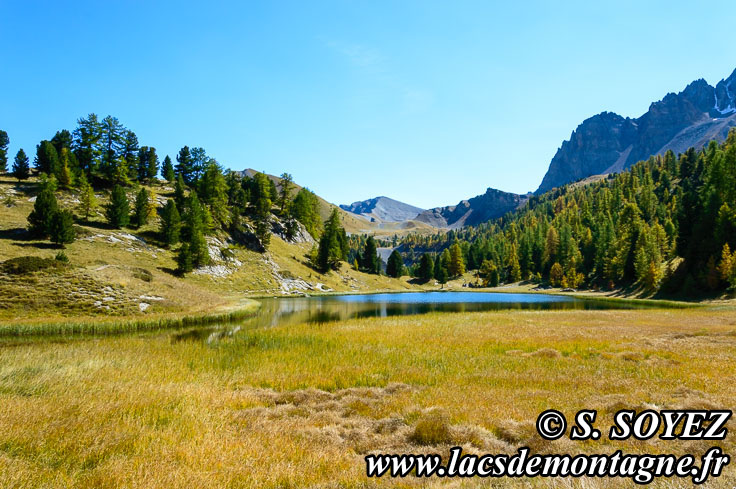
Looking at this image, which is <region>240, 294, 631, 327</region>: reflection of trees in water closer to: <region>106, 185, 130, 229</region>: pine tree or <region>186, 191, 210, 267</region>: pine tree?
<region>186, 191, 210, 267</region>: pine tree

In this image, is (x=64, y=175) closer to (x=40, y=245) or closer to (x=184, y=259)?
(x=40, y=245)

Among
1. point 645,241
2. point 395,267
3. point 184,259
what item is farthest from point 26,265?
point 395,267

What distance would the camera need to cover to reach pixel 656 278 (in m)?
83.8

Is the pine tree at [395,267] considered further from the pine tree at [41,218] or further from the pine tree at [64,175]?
the pine tree at [41,218]

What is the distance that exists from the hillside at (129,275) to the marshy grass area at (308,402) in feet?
60.7

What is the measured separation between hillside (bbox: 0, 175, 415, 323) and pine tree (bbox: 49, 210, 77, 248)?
4.34 feet

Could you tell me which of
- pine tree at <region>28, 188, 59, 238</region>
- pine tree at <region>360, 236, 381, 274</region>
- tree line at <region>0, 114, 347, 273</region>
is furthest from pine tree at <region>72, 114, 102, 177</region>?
pine tree at <region>360, 236, 381, 274</region>

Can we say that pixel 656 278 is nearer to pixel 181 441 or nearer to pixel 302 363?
pixel 302 363

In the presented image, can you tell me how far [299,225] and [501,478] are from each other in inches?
5153

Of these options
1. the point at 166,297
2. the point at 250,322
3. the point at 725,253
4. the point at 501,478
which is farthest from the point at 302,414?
the point at 725,253

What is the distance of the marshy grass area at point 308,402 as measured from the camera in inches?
263

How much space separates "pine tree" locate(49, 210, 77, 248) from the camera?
55.1m

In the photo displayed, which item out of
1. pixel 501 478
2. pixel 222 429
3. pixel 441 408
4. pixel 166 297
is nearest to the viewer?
pixel 501 478

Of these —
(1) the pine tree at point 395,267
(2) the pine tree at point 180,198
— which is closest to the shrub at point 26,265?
(2) the pine tree at point 180,198
